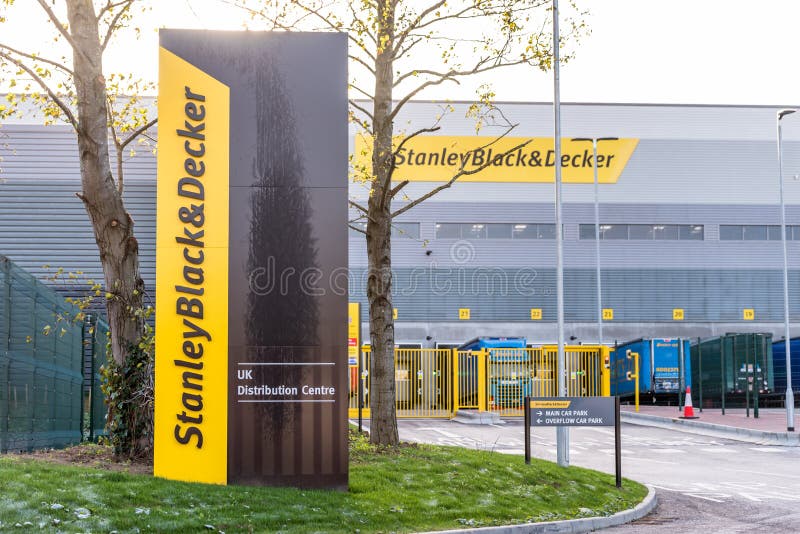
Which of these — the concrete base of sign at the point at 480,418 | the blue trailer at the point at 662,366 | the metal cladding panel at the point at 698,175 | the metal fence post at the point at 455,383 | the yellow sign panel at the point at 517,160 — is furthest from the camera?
the metal cladding panel at the point at 698,175

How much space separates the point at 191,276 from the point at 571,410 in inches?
252

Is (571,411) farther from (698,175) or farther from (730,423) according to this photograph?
(698,175)

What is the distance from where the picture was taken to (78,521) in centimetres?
980

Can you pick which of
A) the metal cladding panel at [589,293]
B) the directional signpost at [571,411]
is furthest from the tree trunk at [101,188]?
the metal cladding panel at [589,293]

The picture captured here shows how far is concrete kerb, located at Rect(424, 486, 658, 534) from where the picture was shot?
1146cm

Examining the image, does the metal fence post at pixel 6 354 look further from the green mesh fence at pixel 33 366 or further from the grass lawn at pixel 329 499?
the grass lawn at pixel 329 499

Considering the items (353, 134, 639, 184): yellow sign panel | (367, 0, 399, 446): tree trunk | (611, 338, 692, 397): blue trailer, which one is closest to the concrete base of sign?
(611, 338, 692, 397): blue trailer

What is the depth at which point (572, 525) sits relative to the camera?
12.4 m

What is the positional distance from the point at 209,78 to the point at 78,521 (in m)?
5.89

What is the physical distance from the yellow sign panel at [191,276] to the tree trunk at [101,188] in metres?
1.63

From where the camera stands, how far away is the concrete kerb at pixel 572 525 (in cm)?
1146

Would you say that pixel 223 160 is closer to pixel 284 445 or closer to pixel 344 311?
pixel 344 311

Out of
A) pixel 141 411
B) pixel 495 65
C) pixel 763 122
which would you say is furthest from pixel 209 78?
pixel 763 122

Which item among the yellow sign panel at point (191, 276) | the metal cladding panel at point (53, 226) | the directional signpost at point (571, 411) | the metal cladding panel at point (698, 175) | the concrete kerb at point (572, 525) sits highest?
the metal cladding panel at point (698, 175)
